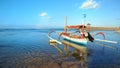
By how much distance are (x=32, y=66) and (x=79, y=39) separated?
15819 millimetres

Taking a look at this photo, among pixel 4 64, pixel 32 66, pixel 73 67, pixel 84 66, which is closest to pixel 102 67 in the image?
pixel 84 66

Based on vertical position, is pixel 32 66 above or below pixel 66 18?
below

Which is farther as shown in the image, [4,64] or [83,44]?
[83,44]

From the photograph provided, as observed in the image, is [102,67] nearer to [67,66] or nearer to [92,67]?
[92,67]

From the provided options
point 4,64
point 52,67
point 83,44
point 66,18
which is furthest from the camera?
point 66,18

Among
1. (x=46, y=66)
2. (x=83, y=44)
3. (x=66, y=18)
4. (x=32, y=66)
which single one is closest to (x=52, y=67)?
(x=46, y=66)

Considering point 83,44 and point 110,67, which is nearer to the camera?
point 110,67

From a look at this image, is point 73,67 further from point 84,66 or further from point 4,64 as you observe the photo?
point 4,64

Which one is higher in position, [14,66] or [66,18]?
[66,18]

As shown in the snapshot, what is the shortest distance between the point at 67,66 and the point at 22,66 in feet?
13.7

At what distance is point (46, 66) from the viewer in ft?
47.1

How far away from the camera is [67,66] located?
14.3 meters

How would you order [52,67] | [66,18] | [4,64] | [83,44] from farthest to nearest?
1. [66,18]
2. [83,44]
3. [4,64]
4. [52,67]

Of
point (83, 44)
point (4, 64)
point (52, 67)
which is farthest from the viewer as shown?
point (83, 44)
